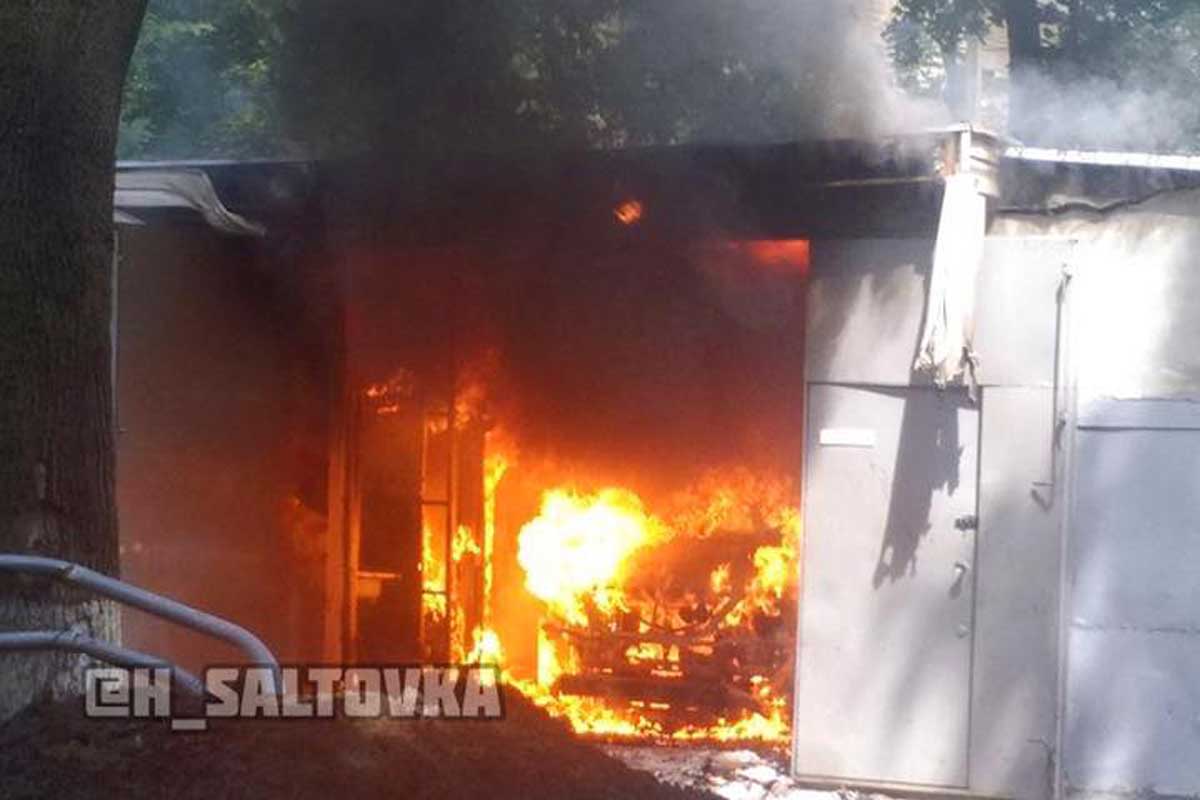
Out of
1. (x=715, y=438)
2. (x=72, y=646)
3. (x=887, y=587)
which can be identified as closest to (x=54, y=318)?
(x=72, y=646)

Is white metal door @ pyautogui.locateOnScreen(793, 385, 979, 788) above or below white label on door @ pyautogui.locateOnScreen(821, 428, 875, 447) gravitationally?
below

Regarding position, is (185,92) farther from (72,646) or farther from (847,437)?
(72,646)

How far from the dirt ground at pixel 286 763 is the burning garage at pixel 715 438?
91.8 inches

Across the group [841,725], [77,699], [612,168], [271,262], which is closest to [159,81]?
[271,262]

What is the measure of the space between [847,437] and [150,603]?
4.97 m

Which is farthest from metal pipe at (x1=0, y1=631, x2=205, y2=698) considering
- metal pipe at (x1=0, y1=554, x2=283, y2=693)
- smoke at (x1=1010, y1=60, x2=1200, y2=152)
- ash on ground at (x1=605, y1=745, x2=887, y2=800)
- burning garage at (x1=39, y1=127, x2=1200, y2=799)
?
smoke at (x1=1010, y1=60, x2=1200, y2=152)

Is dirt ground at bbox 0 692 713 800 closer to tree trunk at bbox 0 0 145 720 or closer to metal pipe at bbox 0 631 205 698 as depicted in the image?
metal pipe at bbox 0 631 205 698

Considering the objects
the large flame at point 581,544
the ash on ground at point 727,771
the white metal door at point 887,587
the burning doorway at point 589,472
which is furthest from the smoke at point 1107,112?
the ash on ground at point 727,771

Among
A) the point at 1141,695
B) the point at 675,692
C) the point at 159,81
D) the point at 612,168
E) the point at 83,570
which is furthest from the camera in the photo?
the point at 159,81

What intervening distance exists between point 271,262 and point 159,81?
1326cm

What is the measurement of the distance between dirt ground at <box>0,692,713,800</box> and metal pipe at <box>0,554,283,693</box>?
10.0 inches

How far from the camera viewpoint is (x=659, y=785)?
18.8 feet

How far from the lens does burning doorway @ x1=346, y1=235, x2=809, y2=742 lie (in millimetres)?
10641

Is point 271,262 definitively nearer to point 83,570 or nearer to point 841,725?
point 841,725
